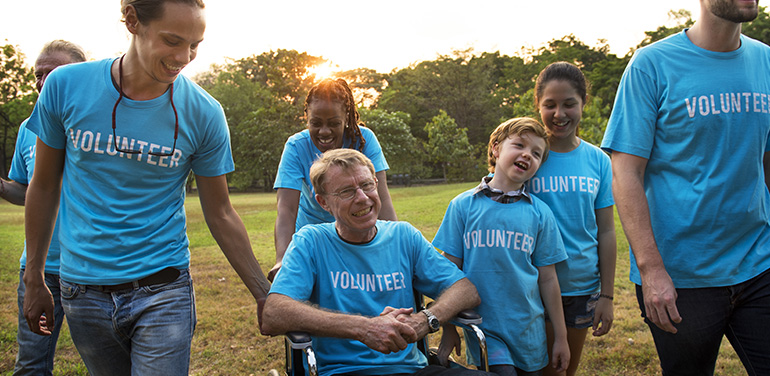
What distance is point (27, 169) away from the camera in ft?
9.70

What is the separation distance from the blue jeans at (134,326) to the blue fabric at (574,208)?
187 cm

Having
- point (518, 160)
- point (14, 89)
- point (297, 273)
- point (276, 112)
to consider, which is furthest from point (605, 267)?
point (14, 89)

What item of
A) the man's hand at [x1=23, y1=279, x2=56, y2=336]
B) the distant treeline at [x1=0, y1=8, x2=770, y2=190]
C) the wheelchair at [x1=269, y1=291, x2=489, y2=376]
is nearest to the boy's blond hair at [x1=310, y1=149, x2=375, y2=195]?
the wheelchair at [x1=269, y1=291, x2=489, y2=376]

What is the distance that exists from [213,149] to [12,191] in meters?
1.47

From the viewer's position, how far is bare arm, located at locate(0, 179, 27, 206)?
2.91m

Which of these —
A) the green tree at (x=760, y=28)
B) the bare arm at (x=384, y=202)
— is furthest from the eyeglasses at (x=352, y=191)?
the green tree at (x=760, y=28)

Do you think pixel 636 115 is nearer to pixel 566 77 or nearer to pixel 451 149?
pixel 566 77

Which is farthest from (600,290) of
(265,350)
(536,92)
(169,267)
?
(265,350)

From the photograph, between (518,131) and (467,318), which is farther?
(518,131)

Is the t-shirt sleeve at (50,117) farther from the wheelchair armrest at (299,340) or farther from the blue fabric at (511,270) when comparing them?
the blue fabric at (511,270)

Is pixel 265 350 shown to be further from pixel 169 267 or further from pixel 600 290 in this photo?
pixel 600 290

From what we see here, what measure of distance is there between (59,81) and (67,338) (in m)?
3.87

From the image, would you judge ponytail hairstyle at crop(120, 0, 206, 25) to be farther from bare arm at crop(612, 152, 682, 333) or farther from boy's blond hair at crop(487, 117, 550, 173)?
bare arm at crop(612, 152, 682, 333)

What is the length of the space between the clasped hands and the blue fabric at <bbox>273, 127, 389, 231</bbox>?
1046 millimetres
